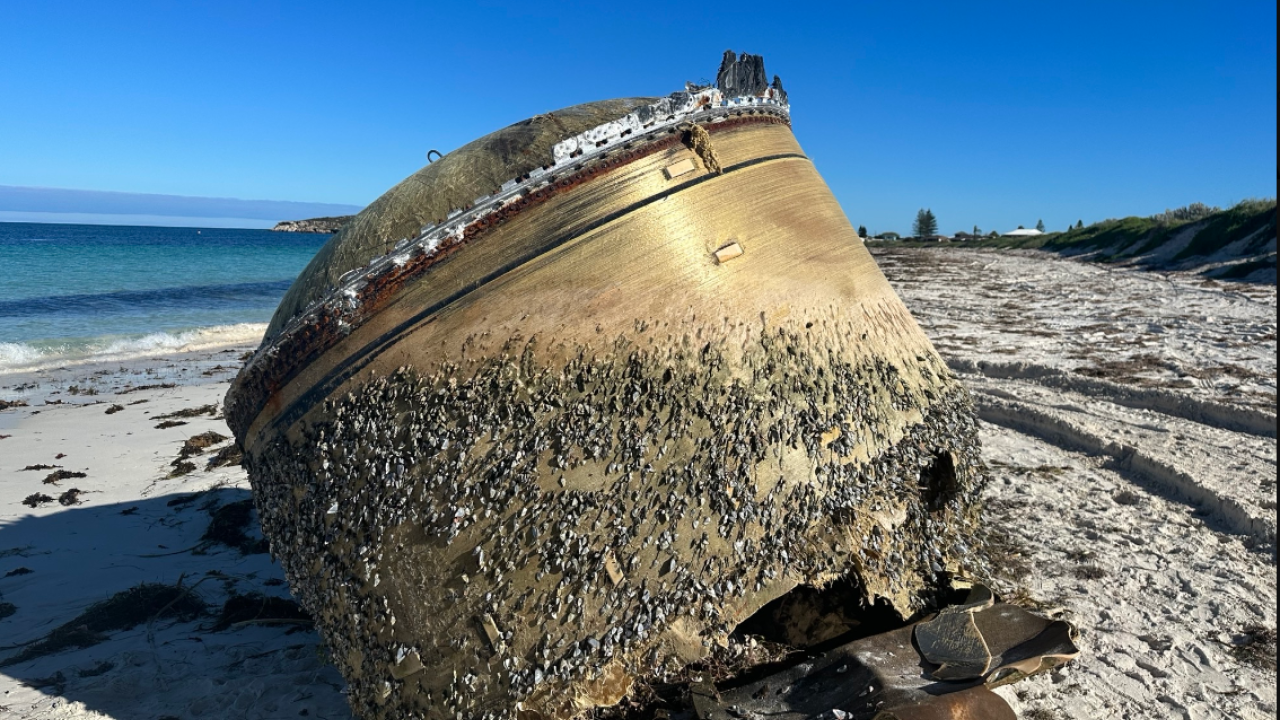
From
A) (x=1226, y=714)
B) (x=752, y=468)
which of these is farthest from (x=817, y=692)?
(x=1226, y=714)

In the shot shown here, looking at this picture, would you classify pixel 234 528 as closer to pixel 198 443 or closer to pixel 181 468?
pixel 181 468

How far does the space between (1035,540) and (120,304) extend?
26100mm

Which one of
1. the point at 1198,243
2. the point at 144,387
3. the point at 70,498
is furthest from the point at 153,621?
the point at 1198,243

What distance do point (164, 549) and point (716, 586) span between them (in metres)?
4.44

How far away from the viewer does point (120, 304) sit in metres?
23.4

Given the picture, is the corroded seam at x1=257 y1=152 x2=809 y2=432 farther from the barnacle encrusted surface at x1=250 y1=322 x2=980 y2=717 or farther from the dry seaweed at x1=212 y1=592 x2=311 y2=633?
the dry seaweed at x1=212 y1=592 x2=311 y2=633

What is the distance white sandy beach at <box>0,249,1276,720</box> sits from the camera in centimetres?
332

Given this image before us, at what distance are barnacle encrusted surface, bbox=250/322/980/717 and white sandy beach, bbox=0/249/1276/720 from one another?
1.01 m

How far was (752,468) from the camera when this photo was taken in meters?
2.60

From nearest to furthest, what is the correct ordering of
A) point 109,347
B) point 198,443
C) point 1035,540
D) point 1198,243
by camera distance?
point 1035,540
point 198,443
point 109,347
point 1198,243

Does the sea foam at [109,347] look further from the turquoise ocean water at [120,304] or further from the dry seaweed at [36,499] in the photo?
the dry seaweed at [36,499]

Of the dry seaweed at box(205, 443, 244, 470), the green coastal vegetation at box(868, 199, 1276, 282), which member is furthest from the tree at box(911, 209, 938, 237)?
the dry seaweed at box(205, 443, 244, 470)

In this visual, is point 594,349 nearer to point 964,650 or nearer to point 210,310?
point 964,650

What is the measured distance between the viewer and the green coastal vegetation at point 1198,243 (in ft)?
55.7
